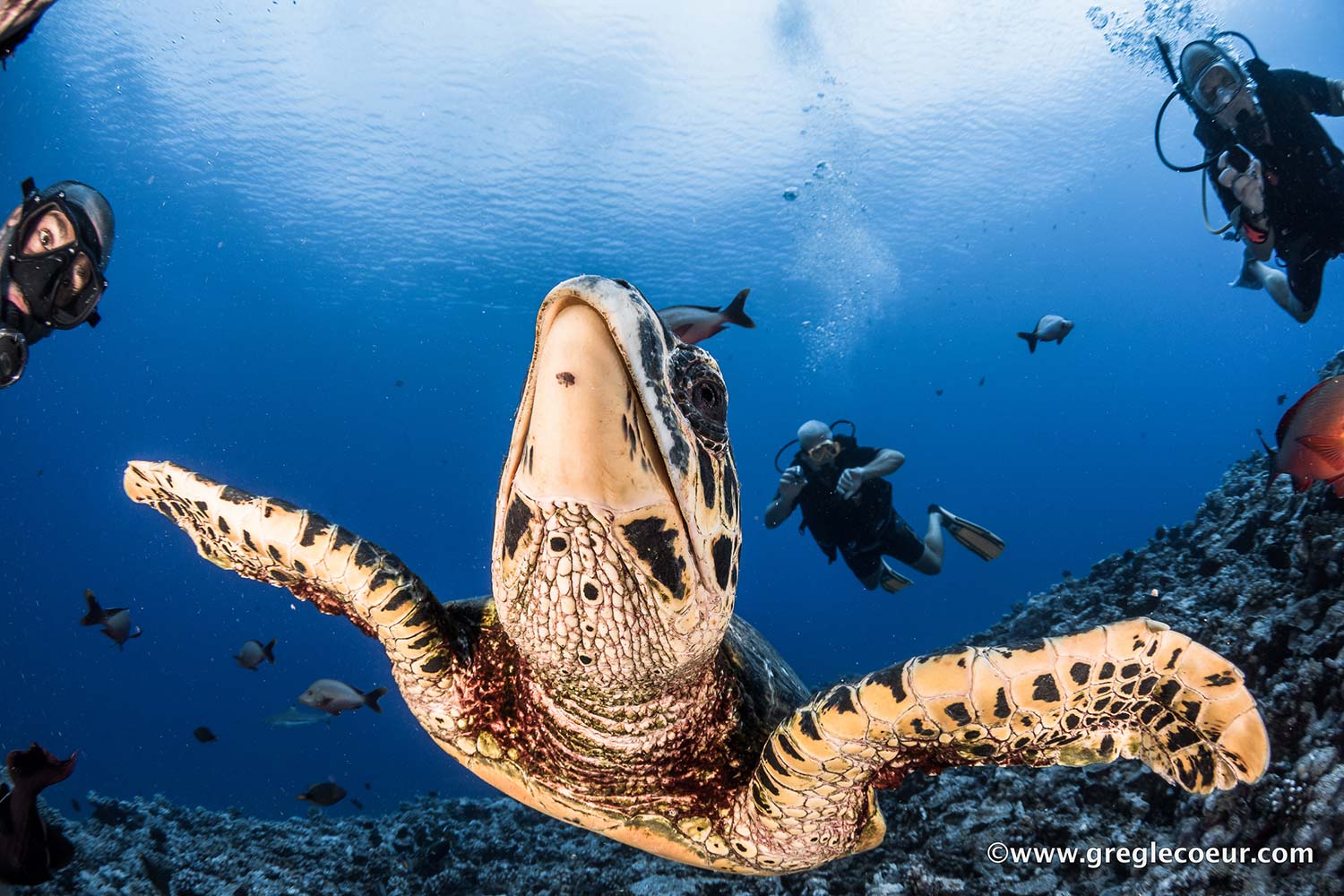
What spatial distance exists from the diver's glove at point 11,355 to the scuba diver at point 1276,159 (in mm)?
8072

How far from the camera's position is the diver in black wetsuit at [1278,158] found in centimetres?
484

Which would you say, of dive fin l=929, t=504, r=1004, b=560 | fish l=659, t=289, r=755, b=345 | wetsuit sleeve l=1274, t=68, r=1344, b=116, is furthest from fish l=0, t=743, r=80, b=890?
wetsuit sleeve l=1274, t=68, r=1344, b=116

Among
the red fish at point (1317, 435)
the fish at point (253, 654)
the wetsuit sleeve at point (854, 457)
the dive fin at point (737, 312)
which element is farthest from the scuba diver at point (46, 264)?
the red fish at point (1317, 435)

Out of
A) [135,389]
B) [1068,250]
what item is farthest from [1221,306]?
[135,389]

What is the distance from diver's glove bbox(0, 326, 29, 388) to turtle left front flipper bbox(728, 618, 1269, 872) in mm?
4625

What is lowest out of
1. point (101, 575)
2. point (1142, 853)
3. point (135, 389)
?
point (1142, 853)

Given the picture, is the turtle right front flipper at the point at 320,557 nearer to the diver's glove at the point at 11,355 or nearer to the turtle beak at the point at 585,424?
the turtle beak at the point at 585,424

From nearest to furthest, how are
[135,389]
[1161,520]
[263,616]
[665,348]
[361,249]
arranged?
[665,348] < [361,249] < [135,389] < [263,616] < [1161,520]

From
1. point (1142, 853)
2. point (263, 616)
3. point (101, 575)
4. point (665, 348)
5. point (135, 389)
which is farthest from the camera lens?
point (263, 616)

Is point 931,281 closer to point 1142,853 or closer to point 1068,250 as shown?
point 1068,250

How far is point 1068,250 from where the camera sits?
4116cm

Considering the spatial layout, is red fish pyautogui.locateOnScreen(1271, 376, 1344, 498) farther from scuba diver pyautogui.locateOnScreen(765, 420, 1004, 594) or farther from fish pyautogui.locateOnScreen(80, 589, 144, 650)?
fish pyautogui.locateOnScreen(80, 589, 144, 650)

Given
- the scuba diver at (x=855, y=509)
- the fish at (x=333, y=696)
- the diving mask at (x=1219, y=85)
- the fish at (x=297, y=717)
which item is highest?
the diving mask at (x=1219, y=85)

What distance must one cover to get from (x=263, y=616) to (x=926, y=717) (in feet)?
214
